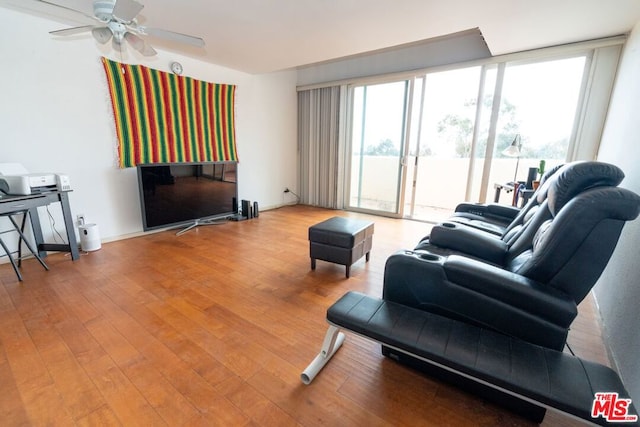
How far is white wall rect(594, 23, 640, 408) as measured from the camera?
4.49ft

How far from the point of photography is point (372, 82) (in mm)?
4625

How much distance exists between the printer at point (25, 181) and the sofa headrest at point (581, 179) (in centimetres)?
388

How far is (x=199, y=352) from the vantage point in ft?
5.23

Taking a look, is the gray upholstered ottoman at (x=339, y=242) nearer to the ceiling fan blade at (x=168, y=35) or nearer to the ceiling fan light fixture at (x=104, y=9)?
the ceiling fan blade at (x=168, y=35)

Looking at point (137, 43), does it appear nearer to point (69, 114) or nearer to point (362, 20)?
point (69, 114)

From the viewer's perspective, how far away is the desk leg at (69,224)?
2.65 m

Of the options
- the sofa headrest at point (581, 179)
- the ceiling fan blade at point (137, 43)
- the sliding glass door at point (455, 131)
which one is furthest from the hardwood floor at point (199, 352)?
the sliding glass door at point (455, 131)

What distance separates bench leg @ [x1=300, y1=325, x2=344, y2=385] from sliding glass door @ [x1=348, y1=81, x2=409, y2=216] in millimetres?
3603

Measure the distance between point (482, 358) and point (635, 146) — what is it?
203 cm

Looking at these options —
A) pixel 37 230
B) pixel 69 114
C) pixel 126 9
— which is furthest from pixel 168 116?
pixel 126 9

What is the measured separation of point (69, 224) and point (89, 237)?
1.09ft

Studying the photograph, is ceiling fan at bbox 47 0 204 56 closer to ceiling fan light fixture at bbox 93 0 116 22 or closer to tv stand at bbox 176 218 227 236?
ceiling fan light fixture at bbox 93 0 116 22

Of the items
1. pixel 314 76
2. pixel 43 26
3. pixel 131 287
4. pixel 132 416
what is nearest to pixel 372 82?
pixel 314 76

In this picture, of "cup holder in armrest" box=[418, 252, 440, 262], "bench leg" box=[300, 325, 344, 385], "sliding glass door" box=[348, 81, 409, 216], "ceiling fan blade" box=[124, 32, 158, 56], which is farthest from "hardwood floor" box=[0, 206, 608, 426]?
"sliding glass door" box=[348, 81, 409, 216]
